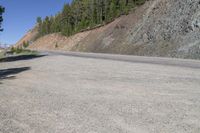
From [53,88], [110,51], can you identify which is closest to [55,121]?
[53,88]

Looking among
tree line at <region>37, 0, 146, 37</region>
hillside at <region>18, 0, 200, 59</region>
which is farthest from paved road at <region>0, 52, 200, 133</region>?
tree line at <region>37, 0, 146, 37</region>

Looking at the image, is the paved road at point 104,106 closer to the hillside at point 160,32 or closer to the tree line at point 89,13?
the hillside at point 160,32

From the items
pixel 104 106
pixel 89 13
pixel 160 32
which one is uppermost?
pixel 89 13

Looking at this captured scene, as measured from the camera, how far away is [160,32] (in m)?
41.7

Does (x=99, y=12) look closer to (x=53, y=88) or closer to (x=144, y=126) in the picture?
(x=53, y=88)

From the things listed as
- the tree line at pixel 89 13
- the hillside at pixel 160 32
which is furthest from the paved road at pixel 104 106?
the tree line at pixel 89 13

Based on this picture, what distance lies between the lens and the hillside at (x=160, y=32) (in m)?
35.1

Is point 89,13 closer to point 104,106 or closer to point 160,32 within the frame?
point 160,32

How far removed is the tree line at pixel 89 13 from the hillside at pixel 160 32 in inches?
369

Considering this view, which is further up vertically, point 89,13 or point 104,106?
point 89,13

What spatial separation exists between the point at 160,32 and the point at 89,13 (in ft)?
190

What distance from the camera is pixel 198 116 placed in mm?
8250

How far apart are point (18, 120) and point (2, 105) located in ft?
7.78

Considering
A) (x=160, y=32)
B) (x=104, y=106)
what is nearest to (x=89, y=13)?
(x=160, y=32)
